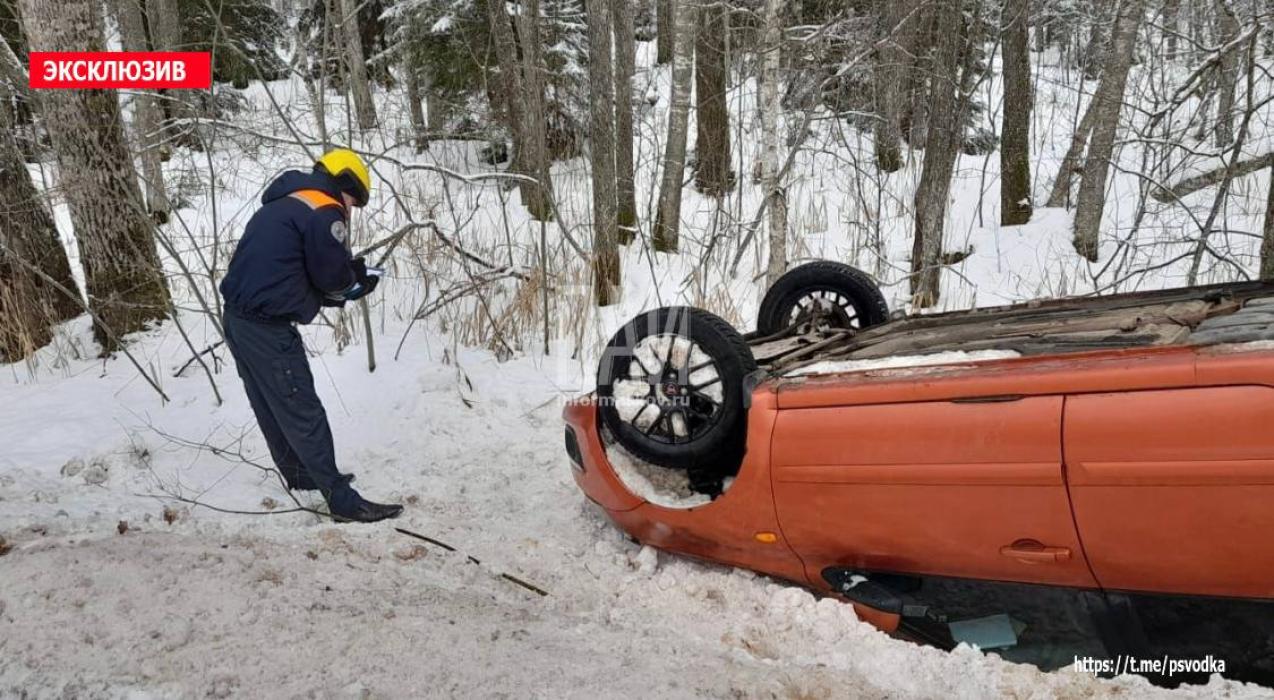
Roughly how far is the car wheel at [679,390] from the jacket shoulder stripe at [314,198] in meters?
1.53

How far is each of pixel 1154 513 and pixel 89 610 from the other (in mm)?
3276

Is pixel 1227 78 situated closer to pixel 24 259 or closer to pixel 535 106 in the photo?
pixel 535 106

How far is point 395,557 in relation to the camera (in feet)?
11.2

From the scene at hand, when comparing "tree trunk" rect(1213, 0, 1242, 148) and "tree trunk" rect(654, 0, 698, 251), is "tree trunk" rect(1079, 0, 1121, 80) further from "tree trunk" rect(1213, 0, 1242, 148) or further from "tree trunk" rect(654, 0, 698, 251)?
"tree trunk" rect(654, 0, 698, 251)

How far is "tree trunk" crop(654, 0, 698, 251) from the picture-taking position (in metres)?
8.27

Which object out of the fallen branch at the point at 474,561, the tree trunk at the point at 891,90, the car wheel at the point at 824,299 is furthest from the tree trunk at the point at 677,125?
the fallen branch at the point at 474,561

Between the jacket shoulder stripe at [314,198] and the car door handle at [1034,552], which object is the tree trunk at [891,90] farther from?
the car door handle at [1034,552]

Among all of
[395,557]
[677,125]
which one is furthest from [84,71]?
[677,125]

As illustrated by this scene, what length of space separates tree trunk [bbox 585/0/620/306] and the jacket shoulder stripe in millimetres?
3822

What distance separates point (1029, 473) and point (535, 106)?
4.97m

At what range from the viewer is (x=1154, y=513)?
219 centimetres

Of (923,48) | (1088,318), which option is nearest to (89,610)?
(1088,318)

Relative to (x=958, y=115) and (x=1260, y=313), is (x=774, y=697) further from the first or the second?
(x=958, y=115)

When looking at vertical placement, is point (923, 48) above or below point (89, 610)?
above
